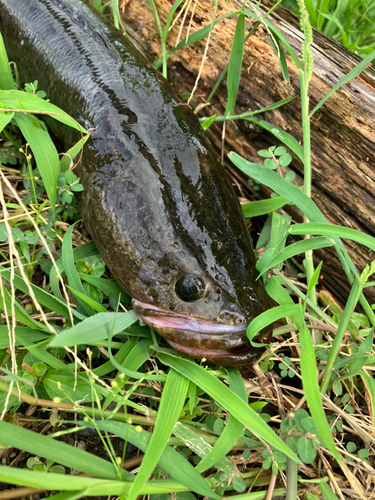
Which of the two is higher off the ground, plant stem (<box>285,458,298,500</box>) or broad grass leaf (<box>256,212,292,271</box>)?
broad grass leaf (<box>256,212,292,271</box>)

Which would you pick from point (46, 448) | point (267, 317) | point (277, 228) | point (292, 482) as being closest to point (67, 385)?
point (46, 448)

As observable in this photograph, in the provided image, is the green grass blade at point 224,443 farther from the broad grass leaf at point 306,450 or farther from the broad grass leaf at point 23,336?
the broad grass leaf at point 23,336

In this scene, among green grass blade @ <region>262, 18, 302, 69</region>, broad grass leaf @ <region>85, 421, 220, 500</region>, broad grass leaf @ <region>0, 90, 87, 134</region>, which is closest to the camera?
broad grass leaf @ <region>85, 421, 220, 500</region>

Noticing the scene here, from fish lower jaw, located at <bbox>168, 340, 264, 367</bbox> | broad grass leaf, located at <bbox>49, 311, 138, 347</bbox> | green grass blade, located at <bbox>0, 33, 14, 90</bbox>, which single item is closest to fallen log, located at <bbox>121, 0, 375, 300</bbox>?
fish lower jaw, located at <bbox>168, 340, 264, 367</bbox>

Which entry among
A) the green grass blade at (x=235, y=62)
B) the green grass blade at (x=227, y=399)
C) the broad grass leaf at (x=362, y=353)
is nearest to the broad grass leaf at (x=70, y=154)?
the green grass blade at (x=235, y=62)

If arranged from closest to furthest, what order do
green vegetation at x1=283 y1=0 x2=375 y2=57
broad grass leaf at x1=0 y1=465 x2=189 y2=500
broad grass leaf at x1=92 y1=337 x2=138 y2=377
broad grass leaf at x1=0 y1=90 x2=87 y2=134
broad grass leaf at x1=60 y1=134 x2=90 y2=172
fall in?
broad grass leaf at x1=0 y1=465 x2=189 y2=500 → broad grass leaf at x1=92 y1=337 x2=138 y2=377 → broad grass leaf at x1=0 y1=90 x2=87 y2=134 → broad grass leaf at x1=60 y1=134 x2=90 y2=172 → green vegetation at x1=283 y1=0 x2=375 y2=57

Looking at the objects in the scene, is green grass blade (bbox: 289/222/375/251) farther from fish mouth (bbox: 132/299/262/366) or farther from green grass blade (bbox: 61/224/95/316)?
green grass blade (bbox: 61/224/95/316)
